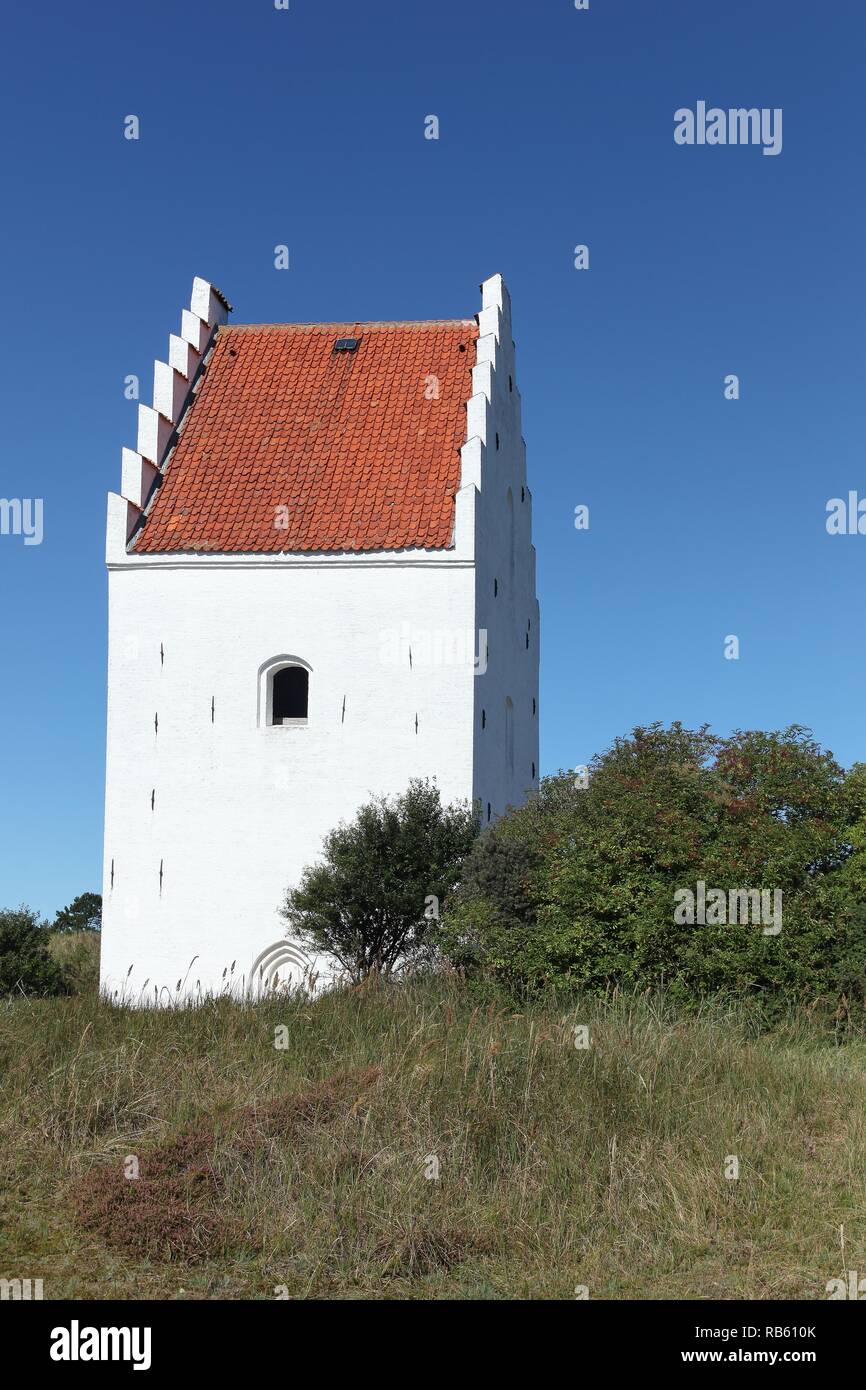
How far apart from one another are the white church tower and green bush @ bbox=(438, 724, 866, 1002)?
632 cm

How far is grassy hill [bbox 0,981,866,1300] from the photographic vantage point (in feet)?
27.2

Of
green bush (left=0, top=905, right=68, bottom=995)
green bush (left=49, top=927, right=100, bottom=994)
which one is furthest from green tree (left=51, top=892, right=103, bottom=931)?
green bush (left=0, top=905, right=68, bottom=995)

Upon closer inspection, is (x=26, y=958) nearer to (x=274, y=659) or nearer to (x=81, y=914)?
(x=274, y=659)

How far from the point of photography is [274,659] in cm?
2405

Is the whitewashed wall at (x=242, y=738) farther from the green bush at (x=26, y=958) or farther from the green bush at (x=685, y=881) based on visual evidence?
the green bush at (x=685, y=881)

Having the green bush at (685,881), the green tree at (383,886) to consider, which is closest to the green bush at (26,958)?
the green tree at (383,886)

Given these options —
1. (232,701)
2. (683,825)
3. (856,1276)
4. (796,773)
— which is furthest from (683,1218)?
(232,701)

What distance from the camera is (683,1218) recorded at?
874cm

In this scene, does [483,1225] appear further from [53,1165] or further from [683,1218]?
[53,1165]

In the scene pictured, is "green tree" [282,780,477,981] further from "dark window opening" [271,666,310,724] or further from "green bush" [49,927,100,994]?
"green bush" [49,927,100,994]

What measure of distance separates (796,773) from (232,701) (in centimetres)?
1124

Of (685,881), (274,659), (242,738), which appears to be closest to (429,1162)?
(685,881)

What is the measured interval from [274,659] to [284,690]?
2.81 ft

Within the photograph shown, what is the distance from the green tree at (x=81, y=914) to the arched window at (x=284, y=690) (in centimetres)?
1813
